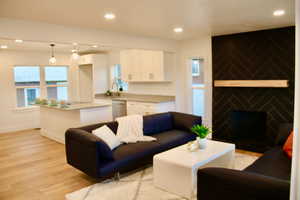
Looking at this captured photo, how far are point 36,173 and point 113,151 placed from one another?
144cm

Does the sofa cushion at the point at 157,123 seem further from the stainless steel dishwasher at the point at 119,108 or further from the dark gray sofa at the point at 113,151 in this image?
the stainless steel dishwasher at the point at 119,108

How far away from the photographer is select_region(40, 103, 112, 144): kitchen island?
5336mm

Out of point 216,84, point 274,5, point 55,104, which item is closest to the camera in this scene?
point 274,5

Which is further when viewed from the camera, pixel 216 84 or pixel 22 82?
pixel 22 82

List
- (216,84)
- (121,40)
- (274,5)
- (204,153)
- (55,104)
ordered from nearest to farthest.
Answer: (274,5) < (204,153) < (121,40) < (216,84) < (55,104)

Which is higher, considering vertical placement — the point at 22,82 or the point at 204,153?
the point at 22,82

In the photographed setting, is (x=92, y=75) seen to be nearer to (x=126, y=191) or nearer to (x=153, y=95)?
(x=153, y=95)

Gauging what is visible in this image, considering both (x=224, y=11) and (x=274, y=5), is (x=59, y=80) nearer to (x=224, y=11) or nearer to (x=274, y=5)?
(x=224, y=11)

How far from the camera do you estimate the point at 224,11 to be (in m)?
3.40

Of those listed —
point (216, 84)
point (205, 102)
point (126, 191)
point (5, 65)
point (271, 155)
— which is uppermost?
point (5, 65)

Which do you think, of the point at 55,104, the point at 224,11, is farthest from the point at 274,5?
the point at 55,104

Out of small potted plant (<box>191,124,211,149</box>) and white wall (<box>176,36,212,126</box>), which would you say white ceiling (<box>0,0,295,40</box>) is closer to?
white wall (<box>176,36,212,126</box>)

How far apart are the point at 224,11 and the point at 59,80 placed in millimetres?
6433

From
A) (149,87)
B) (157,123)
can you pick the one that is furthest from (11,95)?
(157,123)
